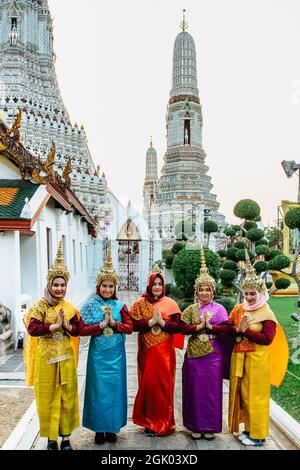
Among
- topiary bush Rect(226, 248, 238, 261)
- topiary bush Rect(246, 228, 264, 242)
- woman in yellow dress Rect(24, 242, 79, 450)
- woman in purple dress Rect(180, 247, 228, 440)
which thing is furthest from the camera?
topiary bush Rect(226, 248, 238, 261)

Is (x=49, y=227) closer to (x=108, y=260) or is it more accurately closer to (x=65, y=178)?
(x=65, y=178)

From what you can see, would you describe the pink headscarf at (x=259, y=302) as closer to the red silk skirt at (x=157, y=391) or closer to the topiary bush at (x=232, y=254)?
the red silk skirt at (x=157, y=391)

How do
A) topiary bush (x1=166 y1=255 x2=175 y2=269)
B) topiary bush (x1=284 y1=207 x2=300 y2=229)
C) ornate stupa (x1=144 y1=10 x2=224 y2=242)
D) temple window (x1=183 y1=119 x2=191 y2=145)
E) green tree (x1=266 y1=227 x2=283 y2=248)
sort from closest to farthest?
1. topiary bush (x1=284 y1=207 x2=300 y2=229)
2. green tree (x1=266 y1=227 x2=283 y2=248)
3. topiary bush (x1=166 y1=255 x2=175 y2=269)
4. ornate stupa (x1=144 y1=10 x2=224 y2=242)
5. temple window (x1=183 y1=119 x2=191 y2=145)

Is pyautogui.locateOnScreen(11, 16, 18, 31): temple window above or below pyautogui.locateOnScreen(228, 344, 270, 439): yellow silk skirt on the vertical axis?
above

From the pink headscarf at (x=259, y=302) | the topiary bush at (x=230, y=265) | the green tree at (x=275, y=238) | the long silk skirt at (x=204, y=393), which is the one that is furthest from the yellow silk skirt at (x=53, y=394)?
the green tree at (x=275, y=238)

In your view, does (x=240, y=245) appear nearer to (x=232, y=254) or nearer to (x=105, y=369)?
(x=232, y=254)

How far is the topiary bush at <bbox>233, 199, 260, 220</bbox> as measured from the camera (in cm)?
1046

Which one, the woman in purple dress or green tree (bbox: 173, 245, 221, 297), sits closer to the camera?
the woman in purple dress

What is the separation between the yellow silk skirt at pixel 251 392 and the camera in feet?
14.1

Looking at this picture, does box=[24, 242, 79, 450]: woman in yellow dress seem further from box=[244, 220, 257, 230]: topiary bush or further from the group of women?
box=[244, 220, 257, 230]: topiary bush

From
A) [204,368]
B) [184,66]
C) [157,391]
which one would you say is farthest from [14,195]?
[184,66]

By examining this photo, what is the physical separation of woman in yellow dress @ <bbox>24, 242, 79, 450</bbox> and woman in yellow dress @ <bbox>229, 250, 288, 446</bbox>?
1.49m

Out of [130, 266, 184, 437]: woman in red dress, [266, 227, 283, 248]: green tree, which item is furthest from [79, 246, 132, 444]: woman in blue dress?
[266, 227, 283, 248]: green tree

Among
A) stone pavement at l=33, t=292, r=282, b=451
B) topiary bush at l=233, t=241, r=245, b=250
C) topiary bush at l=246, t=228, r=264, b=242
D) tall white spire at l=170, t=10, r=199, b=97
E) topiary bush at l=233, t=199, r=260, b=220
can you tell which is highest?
tall white spire at l=170, t=10, r=199, b=97
